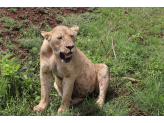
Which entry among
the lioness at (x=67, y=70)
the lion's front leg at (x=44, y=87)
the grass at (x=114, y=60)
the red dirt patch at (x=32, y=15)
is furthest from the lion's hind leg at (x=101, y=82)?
the red dirt patch at (x=32, y=15)

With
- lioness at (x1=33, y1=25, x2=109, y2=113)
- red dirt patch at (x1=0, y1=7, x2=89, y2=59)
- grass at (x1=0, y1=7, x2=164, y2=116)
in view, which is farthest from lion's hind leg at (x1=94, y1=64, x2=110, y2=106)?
red dirt patch at (x1=0, y1=7, x2=89, y2=59)

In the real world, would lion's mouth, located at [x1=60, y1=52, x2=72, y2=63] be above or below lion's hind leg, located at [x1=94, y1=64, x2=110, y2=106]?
above

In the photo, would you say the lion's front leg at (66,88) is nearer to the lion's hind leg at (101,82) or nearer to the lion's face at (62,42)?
the lion's face at (62,42)

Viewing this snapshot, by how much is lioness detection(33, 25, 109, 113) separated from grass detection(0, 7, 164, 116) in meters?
0.22

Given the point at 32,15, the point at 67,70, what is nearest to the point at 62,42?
the point at 67,70

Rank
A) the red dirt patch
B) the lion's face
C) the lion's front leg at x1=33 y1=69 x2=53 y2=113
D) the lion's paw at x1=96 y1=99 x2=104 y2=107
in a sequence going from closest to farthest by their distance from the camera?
the lion's face
the lion's front leg at x1=33 y1=69 x2=53 y2=113
the lion's paw at x1=96 y1=99 x2=104 y2=107
the red dirt patch

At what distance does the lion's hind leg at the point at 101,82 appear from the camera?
14.3 ft

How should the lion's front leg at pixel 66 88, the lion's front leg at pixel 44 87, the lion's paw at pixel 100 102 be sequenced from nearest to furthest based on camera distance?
the lion's front leg at pixel 66 88 < the lion's front leg at pixel 44 87 < the lion's paw at pixel 100 102

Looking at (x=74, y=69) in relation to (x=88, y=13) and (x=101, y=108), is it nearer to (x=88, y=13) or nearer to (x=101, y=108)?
(x=101, y=108)

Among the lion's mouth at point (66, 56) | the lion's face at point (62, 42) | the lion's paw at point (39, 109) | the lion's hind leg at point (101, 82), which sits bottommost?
the lion's paw at point (39, 109)

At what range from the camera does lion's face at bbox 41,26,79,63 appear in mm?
3287

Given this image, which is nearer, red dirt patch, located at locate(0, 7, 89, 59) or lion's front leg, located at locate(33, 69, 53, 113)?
lion's front leg, located at locate(33, 69, 53, 113)

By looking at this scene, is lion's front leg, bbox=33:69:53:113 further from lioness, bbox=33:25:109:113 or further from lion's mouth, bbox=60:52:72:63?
lion's mouth, bbox=60:52:72:63

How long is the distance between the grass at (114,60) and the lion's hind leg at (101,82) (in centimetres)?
19
